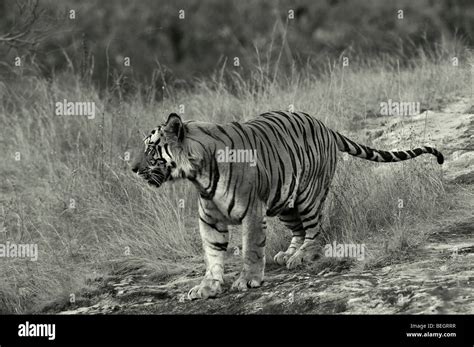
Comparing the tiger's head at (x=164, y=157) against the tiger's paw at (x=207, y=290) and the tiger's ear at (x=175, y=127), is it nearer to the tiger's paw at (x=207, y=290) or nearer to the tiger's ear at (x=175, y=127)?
the tiger's ear at (x=175, y=127)

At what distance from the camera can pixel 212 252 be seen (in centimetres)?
710

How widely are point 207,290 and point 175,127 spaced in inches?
46.6

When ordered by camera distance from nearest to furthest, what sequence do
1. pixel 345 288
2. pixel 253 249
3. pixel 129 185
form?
1. pixel 345 288
2. pixel 253 249
3. pixel 129 185

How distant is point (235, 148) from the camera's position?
7012 millimetres

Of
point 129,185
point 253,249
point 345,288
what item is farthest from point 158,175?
point 129,185

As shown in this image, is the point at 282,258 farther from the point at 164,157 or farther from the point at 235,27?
the point at 235,27

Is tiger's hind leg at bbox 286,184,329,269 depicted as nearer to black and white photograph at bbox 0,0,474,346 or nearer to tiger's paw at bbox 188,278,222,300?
black and white photograph at bbox 0,0,474,346

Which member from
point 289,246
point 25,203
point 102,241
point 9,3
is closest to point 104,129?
point 25,203

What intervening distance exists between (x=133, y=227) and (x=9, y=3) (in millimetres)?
8341

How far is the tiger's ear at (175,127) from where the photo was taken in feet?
22.3

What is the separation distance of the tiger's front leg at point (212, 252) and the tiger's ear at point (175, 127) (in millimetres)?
534

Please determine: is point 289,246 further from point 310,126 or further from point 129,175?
point 129,175

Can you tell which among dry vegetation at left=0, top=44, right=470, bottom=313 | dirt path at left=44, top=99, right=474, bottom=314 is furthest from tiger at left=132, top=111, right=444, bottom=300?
dry vegetation at left=0, top=44, right=470, bottom=313

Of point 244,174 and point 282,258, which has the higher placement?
point 244,174
